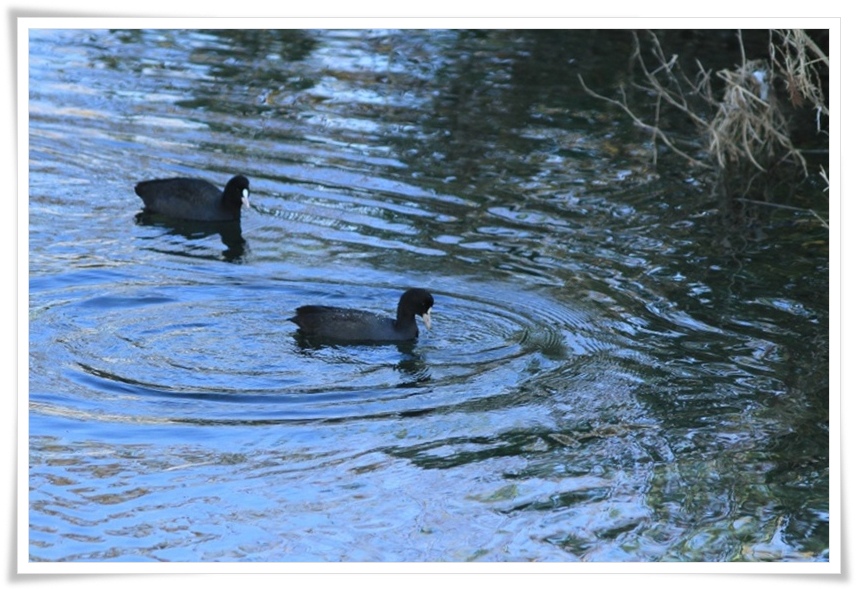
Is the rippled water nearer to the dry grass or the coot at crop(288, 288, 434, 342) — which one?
the coot at crop(288, 288, 434, 342)

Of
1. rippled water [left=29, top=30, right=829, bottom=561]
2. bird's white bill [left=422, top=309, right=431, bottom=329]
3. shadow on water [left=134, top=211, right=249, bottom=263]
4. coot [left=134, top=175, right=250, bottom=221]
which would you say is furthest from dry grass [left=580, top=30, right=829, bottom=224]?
bird's white bill [left=422, top=309, right=431, bottom=329]

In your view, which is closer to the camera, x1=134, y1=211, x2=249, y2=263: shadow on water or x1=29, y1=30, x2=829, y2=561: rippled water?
x1=29, y1=30, x2=829, y2=561: rippled water

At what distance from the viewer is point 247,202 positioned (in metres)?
14.1

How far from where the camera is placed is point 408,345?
1103 cm

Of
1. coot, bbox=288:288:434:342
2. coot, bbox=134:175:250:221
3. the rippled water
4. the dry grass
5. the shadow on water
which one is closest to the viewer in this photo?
the rippled water

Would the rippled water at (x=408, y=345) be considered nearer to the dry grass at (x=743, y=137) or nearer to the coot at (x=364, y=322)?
the coot at (x=364, y=322)

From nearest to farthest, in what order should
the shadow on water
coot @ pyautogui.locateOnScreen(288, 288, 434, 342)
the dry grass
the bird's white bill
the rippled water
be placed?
the rippled water
coot @ pyautogui.locateOnScreen(288, 288, 434, 342)
the bird's white bill
the shadow on water
the dry grass

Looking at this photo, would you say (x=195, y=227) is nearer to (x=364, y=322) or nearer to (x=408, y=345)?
(x=364, y=322)

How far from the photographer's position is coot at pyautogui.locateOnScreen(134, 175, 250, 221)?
13859 millimetres

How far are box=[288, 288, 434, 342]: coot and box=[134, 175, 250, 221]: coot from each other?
3078mm

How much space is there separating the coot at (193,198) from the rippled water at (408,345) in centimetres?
22

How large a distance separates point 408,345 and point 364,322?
373 mm

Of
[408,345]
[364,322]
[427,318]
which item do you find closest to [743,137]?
[427,318]

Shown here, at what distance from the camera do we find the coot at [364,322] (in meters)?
10.9
